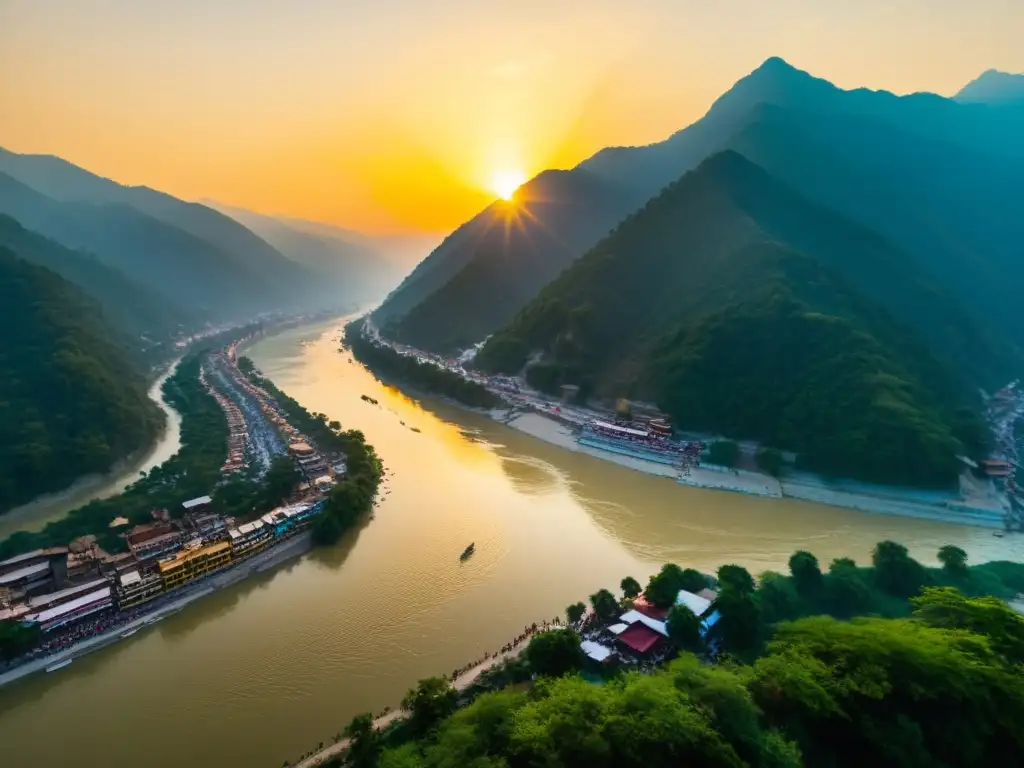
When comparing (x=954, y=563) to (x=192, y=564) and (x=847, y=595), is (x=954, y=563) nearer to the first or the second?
(x=847, y=595)

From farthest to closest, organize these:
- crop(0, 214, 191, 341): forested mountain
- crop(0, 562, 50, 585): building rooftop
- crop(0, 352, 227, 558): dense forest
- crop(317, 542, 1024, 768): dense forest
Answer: crop(0, 214, 191, 341): forested mountain → crop(0, 352, 227, 558): dense forest → crop(0, 562, 50, 585): building rooftop → crop(317, 542, 1024, 768): dense forest

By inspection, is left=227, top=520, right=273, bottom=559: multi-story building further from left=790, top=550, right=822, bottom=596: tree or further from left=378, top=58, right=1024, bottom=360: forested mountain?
left=378, top=58, right=1024, bottom=360: forested mountain

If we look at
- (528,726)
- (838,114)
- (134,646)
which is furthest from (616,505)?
(838,114)

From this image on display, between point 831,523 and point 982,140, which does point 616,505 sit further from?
point 982,140

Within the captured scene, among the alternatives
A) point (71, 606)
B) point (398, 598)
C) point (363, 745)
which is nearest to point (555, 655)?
point (363, 745)

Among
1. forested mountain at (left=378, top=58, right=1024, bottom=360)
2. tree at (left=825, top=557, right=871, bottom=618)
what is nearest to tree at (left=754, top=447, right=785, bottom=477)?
tree at (left=825, top=557, right=871, bottom=618)

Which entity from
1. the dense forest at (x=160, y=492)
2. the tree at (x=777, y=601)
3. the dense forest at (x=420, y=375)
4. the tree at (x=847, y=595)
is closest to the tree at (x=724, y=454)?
the tree at (x=847, y=595)
